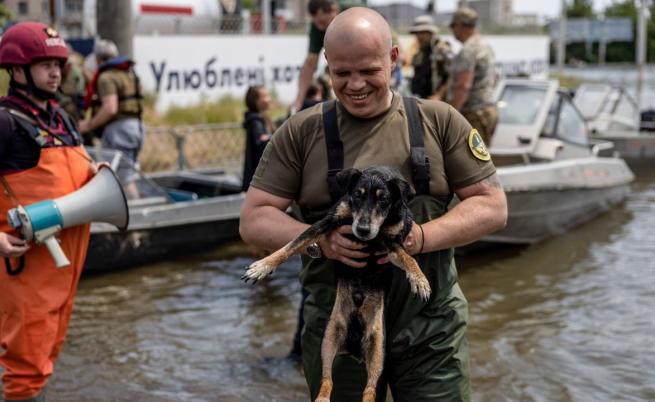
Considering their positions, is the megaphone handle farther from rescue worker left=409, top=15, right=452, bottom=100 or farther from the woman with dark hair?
rescue worker left=409, top=15, right=452, bottom=100

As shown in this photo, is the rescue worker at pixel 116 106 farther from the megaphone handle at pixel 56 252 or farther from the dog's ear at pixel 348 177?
the dog's ear at pixel 348 177

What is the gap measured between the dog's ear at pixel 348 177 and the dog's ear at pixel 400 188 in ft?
0.35

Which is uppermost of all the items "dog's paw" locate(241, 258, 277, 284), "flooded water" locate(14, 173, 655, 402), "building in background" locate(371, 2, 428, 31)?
"building in background" locate(371, 2, 428, 31)

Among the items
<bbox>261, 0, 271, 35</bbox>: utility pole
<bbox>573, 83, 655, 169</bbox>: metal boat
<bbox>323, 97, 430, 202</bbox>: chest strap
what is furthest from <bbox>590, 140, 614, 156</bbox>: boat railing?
<bbox>261, 0, 271, 35</bbox>: utility pole

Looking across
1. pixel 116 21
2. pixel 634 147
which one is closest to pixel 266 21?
pixel 116 21

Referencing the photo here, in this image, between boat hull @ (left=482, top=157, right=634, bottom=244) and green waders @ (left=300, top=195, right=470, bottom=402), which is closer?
green waders @ (left=300, top=195, right=470, bottom=402)

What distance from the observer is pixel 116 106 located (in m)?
8.67

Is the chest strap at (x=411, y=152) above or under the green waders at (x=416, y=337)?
above

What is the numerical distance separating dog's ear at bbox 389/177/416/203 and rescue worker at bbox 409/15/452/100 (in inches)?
240

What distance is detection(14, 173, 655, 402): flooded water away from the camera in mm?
5340

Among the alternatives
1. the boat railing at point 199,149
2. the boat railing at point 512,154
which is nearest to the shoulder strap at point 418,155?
A: the boat railing at point 512,154

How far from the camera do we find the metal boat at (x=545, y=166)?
878 cm

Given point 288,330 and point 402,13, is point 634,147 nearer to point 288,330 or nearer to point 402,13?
point 288,330

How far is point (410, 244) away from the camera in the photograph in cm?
260
